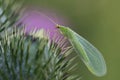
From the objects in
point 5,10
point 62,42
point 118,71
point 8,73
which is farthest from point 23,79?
point 118,71

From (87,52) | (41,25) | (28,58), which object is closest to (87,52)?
(87,52)

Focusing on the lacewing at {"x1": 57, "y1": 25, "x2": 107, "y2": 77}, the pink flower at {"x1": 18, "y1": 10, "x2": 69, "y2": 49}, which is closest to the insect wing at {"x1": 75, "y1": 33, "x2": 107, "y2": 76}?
the lacewing at {"x1": 57, "y1": 25, "x2": 107, "y2": 77}

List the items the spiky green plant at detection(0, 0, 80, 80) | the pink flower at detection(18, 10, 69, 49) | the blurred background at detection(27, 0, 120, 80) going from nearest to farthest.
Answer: the spiky green plant at detection(0, 0, 80, 80) < the pink flower at detection(18, 10, 69, 49) < the blurred background at detection(27, 0, 120, 80)

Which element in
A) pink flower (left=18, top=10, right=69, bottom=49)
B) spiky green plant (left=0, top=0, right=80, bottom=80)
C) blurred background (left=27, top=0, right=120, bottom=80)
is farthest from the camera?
blurred background (left=27, top=0, right=120, bottom=80)

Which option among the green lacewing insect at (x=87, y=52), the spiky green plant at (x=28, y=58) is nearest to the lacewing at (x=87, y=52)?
the green lacewing insect at (x=87, y=52)

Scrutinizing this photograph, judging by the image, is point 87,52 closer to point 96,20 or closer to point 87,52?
point 87,52

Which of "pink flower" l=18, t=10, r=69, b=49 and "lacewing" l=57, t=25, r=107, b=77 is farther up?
"pink flower" l=18, t=10, r=69, b=49

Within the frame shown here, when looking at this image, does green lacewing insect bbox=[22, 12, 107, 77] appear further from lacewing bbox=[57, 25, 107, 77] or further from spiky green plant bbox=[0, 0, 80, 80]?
spiky green plant bbox=[0, 0, 80, 80]

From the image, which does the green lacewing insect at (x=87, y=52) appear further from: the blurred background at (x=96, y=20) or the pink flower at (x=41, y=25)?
the blurred background at (x=96, y=20)
